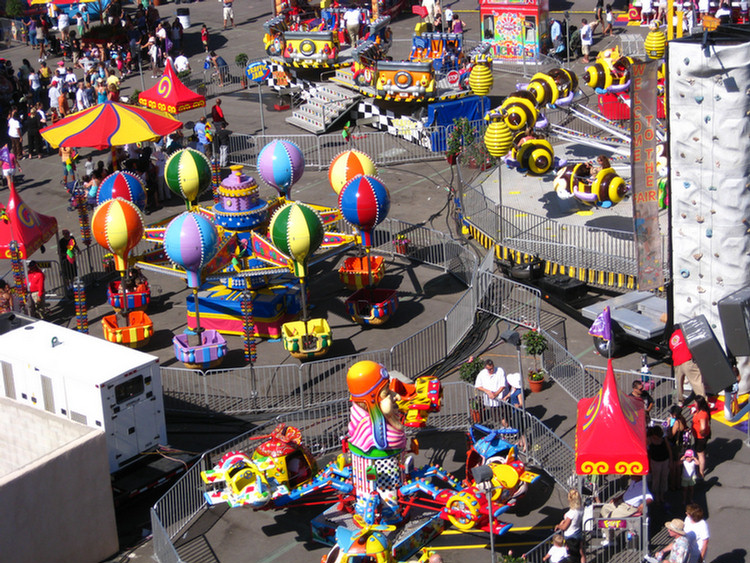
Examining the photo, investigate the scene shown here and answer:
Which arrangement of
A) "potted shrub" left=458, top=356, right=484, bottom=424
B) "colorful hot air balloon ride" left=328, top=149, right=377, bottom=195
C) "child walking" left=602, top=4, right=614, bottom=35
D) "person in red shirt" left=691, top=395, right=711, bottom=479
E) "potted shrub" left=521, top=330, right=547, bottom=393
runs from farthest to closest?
"child walking" left=602, top=4, right=614, bottom=35 < "colorful hot air balloon ride" left=328, top=149, right=377, bottom=195 < "potted shrub" left=521, top=330, right=547, bottom=393 < "potted shrub" left=458, top=356, right=484, bottom=424 < "person in red shirt" left=691, top=395, right=711, bottom=479

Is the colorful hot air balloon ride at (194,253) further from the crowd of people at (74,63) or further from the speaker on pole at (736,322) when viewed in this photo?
the crowd of people at (74,63)

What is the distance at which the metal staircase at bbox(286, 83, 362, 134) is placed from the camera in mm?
37562

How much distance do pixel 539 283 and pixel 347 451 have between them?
8.89 metres

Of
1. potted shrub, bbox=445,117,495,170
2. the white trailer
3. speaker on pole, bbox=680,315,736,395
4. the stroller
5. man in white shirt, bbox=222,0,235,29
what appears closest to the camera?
the white trailer

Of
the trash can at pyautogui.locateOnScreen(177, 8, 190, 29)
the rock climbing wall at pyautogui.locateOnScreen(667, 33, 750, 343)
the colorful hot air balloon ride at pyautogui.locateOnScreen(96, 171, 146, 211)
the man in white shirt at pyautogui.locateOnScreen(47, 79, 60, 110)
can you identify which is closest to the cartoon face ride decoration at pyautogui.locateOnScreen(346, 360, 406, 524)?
the rock climbing wall at pyautogui.locateOnScreen(667, 33, 750, 343)

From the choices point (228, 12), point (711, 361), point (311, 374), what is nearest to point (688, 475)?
point (711, 361)

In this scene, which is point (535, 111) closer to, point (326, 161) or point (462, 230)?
point (462, 230)

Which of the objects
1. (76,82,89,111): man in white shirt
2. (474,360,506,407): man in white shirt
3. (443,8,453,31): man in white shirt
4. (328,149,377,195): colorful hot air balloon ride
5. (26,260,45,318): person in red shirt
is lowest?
(474,360,506,407): man in white shirt

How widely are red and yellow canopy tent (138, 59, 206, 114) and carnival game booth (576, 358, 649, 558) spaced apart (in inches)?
841

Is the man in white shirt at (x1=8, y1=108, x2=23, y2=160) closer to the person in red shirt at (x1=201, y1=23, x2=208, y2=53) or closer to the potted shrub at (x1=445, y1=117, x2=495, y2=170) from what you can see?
the person in red shirt at (x1=201, y1=23, x2=208, y2=53)

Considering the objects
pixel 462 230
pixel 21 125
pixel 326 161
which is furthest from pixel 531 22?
pixel 21 125

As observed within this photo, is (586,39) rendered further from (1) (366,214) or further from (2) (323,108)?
(1) (366,214)

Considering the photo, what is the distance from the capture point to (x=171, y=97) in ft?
111

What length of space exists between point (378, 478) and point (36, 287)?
40.9 ft
